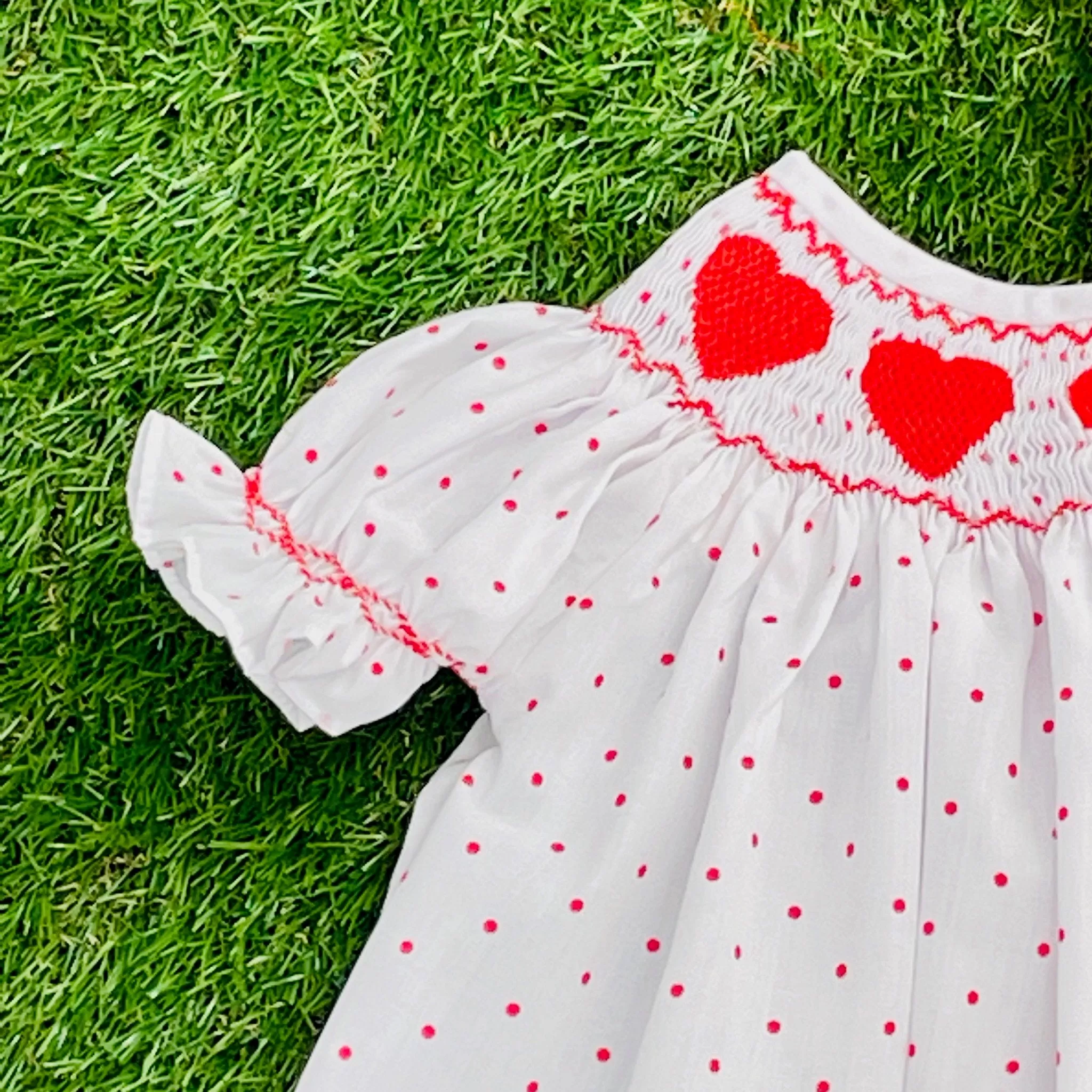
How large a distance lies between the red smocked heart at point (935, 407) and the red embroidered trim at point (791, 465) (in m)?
0.02

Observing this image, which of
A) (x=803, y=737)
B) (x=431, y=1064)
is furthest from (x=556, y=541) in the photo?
(x=431, y=1064)

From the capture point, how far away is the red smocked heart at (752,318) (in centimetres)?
91

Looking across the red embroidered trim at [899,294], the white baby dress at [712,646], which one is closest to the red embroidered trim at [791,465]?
the white baby dress at [712,646]

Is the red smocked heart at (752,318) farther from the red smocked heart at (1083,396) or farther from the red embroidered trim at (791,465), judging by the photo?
the red smocked heart at (1083,396)

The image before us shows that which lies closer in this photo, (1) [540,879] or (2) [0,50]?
(1) [540,879]

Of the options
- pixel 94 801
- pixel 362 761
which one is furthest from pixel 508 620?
pixel 94 801

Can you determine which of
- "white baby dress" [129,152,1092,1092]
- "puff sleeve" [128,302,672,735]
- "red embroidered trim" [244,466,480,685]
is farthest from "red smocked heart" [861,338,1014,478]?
"red embroidered trim" [244,466,480,685]

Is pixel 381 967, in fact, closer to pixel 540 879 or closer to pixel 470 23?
pixel 540 879

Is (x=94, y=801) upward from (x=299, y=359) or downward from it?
downward

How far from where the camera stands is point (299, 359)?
1.01m

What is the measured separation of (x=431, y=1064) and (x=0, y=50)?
713 mm

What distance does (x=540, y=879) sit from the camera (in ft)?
2.85

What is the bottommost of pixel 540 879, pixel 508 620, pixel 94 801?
pixel 94 801

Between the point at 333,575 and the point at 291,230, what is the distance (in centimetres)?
27
